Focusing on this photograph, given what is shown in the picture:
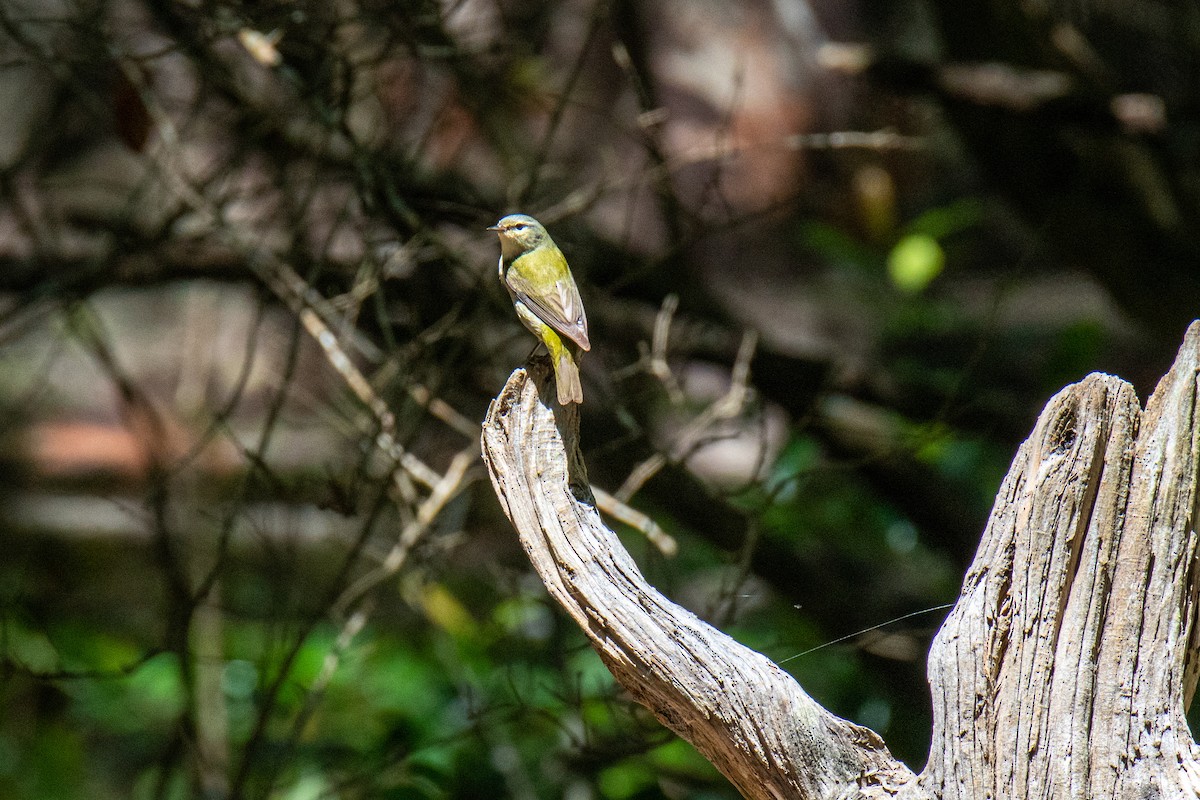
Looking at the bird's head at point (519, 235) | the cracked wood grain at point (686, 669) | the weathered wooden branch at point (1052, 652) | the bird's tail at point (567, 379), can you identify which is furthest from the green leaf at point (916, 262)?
the cracked wood grain at point (686, 669)

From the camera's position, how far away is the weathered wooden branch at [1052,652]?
60.1 inches

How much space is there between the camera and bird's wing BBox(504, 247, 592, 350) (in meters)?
2.24

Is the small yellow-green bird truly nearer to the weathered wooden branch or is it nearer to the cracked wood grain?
the cracked wood grain

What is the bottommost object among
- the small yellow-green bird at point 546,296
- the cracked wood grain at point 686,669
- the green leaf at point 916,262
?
the green leaf at point 916,262

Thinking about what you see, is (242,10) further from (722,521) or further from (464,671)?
(464,671)

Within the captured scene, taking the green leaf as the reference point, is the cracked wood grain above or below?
above

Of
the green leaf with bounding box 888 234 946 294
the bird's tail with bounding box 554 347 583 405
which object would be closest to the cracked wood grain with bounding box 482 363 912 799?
the bird's tail with bounding box 554 347 583 405

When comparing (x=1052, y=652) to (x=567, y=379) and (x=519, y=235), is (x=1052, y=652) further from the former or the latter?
(x=519, y=235)

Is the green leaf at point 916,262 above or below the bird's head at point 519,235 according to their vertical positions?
below

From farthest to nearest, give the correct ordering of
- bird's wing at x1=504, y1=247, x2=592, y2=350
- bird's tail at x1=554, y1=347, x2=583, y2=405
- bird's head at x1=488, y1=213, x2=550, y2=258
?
bird's head at x1=488, y1=213, x2=550, y2=258 → bird's wing at x1=504, y1=247, x2=592, y2=350 → bird's tail at x1=554, y1=347, x2=583, y2=405

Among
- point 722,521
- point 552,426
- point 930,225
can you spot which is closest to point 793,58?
point 930,225

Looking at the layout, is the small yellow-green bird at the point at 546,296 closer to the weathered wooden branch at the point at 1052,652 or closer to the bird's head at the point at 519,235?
the bird's head at the point at 519,235

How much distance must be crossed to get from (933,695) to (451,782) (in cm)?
234

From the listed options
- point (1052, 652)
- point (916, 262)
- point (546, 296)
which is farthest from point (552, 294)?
point (916, 262)
